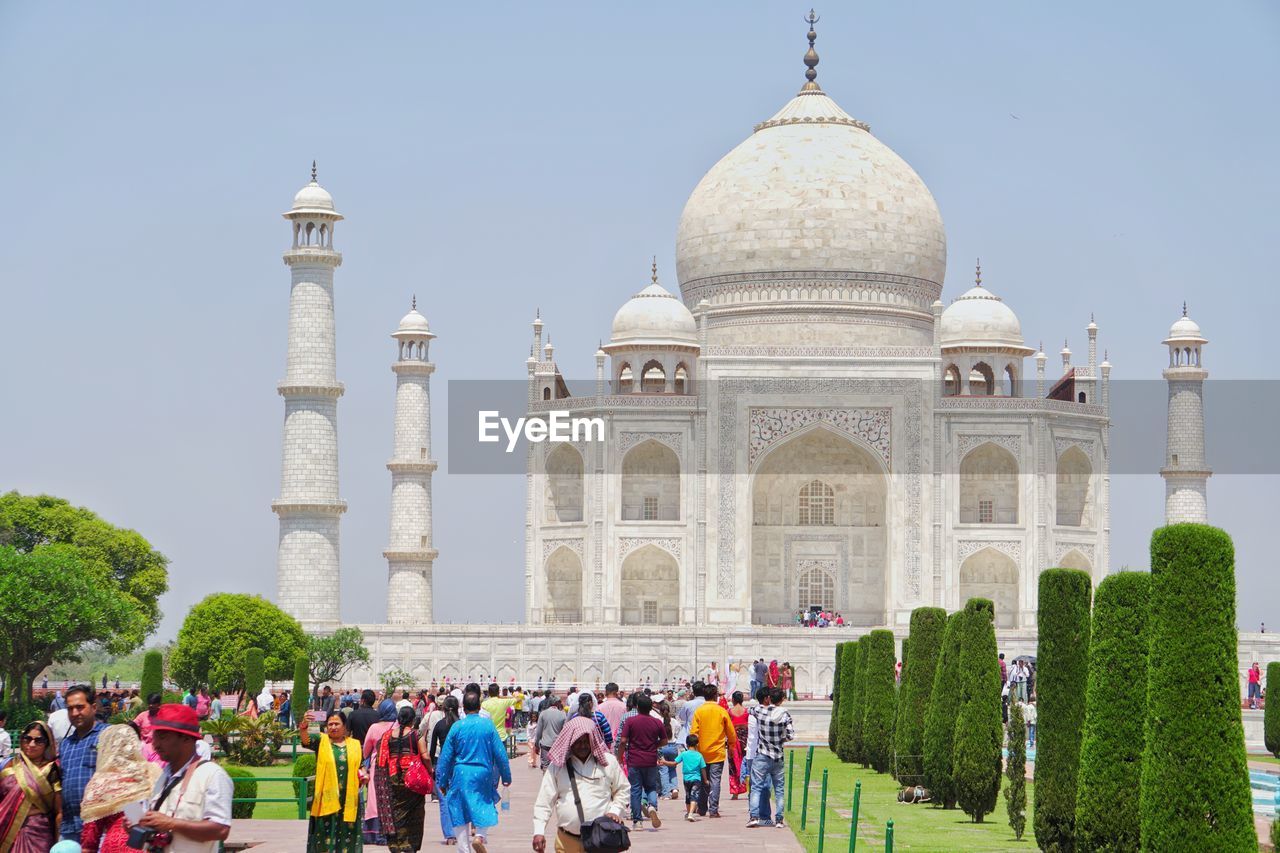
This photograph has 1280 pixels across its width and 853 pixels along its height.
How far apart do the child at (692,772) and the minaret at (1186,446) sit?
76.7 feet

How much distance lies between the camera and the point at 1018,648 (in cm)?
3109

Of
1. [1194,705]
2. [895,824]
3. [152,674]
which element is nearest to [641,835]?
[895,824]

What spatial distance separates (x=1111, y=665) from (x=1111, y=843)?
0.87 metres

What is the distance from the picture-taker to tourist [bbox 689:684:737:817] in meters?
13.7

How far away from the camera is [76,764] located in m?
8.05

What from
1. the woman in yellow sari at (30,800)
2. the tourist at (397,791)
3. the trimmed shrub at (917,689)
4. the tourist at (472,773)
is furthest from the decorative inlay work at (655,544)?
the woman in yellow sari at (30,800)

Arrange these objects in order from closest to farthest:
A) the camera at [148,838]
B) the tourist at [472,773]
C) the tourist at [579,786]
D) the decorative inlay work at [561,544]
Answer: the camera at [148,838]
the tourist at [579,786]
the tourist at [472,773]
the decorative inlay work at [561,544]

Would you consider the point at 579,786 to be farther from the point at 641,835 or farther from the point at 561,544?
the point at 561,544

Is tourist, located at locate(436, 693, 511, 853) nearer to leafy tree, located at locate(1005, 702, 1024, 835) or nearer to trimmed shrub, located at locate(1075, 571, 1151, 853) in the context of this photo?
trimmed shrub, located at locate(1075, 571, 1151, 853)

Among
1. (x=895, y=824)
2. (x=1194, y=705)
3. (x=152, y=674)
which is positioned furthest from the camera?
(x=152, y=674)

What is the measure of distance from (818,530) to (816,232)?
5.36 metres

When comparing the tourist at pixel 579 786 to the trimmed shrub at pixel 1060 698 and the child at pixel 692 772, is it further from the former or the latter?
the child at pixel 692 772

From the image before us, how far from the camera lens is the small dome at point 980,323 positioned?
36.0 m

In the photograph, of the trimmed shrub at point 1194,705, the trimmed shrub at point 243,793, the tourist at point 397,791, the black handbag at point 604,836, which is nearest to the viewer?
the black handbag at point 604,836
